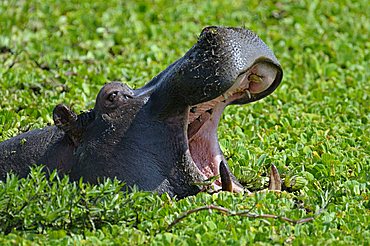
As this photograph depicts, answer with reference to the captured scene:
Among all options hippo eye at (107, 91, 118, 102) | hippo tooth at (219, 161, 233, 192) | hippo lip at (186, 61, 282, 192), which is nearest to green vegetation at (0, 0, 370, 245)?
hippo tooth at (219, 161, 233, 192)

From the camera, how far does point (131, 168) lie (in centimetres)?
405

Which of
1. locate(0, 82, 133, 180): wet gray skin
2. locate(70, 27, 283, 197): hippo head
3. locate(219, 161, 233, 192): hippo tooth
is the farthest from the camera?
locate(0, 82, 133, 180): wet gray skin

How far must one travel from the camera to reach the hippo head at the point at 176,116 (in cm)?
396

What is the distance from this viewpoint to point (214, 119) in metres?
4.27

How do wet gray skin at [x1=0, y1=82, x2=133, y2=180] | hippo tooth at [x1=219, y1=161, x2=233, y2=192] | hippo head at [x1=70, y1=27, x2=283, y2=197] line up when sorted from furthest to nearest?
1. wet gray skin at [x1=0, y1=82, x2=133, y2=180]
2. hippo tooth at [x1=219, y1=161, x2=233, y2=192]
3. hippo head at [x1=70, y1=27, x2=283, y2=197]

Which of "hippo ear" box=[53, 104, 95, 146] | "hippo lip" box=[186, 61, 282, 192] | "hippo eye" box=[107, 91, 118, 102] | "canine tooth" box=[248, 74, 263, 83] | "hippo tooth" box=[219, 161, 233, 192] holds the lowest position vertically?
"hippo tooth" box=[219, 161, 233, 192]

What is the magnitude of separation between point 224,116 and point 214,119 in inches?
71.2

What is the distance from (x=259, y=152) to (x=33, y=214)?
5.97ft

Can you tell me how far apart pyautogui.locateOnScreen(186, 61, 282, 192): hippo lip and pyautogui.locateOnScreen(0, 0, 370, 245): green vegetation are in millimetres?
240

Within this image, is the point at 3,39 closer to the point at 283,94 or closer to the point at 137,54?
the point at 137,54

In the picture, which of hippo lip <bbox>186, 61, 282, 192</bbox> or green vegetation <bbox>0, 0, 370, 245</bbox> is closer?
green vegetation <bbox>0, 0, 370, 245</bbox>

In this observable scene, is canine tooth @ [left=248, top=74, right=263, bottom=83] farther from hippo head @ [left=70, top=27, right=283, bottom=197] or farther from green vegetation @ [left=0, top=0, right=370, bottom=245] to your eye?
green vegetation @ [left=0, top=0, right=370, bottom=245]

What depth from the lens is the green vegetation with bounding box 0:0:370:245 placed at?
148 inches

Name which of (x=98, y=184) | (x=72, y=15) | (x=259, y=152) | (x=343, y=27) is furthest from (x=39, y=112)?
(x=343, y=27)
